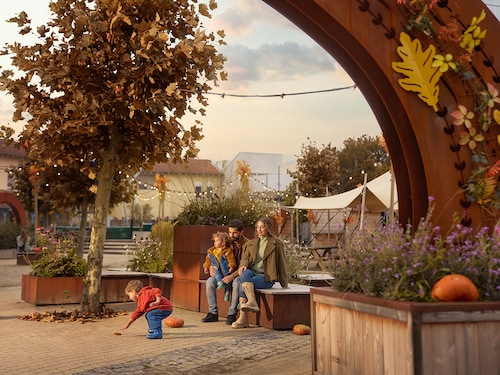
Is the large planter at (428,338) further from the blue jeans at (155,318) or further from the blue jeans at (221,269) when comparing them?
the blue jeans at (221,269)

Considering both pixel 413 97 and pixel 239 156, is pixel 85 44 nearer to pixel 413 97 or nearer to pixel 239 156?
pixel 413 97

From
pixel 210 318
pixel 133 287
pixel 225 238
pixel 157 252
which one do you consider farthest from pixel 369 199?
pixel 133 287

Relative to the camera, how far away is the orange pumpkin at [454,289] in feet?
14.5

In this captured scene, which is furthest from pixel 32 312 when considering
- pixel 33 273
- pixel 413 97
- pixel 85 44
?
pixel 413 97

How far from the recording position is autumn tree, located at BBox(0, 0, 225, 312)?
877 cm

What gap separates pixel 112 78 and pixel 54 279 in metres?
4.17

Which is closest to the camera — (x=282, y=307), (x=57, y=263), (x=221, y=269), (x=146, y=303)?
(x=146, y=303)

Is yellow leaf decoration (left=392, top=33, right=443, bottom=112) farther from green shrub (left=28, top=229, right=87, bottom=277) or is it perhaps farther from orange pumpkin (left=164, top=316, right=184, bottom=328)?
green shrub (left=28, top=229, right=87, bottom=277)

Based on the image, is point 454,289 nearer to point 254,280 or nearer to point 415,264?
point 415,264

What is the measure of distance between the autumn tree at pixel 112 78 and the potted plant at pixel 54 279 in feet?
6.80

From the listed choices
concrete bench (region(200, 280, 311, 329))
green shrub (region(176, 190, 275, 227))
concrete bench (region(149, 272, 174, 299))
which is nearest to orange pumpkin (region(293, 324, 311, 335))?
concrete bench (region(200, 280, 311, 329))

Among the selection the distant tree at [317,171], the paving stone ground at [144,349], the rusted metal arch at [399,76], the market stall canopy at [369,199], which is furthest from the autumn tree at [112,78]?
the distant tree at [317,171]

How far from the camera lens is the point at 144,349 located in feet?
23.3

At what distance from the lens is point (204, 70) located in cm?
940
